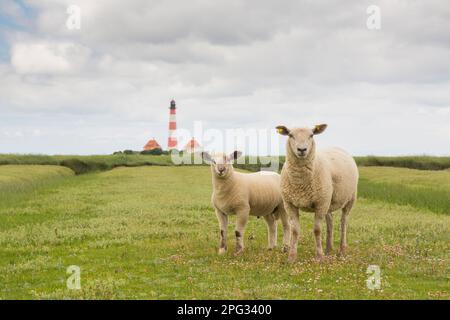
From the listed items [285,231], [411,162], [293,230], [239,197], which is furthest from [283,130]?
[411,162]

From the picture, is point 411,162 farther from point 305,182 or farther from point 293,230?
point 305,182

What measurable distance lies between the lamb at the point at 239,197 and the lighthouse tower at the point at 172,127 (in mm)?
113949

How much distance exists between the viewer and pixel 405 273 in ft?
46.2

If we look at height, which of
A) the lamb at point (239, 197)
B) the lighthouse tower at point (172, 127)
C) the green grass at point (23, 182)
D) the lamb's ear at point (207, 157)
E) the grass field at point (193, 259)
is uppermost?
the lighthouse tower at point (172, 127)

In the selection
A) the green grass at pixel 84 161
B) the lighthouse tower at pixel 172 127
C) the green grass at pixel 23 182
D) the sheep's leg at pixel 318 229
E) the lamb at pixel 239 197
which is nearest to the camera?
the sheep's leg at pixel 318 229

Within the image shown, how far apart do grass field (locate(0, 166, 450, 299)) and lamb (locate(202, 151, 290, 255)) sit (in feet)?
2.63

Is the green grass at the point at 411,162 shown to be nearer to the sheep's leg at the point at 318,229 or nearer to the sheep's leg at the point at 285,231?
the sheep's leg at the point at 285,231

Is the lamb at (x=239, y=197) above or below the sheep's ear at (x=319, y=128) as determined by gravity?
below

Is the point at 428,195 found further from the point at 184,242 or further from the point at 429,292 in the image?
the point at 429,292

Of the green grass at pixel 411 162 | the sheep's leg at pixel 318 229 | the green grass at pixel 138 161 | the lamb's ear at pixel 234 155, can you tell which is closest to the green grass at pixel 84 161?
the green grass at pixel 138 161

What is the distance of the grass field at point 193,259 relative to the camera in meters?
12.2

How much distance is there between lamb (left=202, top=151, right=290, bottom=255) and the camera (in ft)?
52.2

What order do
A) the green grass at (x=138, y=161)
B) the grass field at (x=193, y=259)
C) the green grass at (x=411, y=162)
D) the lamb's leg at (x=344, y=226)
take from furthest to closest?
1. the green grass at (x=138, y=161)
2. the green grass at (x=411, y=162)
3. the lamb's leg at (x=344, y=226)
4. the grass field at (x=193, y=259)
